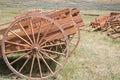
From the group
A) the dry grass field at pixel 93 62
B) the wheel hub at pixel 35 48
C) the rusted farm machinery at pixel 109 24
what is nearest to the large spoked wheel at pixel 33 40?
the wheel hub at pixel 35 48

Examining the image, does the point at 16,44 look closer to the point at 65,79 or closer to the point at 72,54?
the point at 65,79

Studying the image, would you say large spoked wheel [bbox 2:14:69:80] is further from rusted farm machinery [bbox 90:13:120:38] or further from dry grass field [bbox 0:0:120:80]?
rusted farm machinery [bbox 90:13:120:38]

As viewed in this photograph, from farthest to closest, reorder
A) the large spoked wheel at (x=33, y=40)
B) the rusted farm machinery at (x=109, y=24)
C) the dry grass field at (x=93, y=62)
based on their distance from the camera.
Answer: the rusted farm machinery at (x=109, y=24) → the dry grass field at (x=93, y=62) → the large spoked wheel at (x=33, y=40)

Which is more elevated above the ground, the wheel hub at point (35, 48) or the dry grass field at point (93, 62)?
the wheel hub at point (35, 48)

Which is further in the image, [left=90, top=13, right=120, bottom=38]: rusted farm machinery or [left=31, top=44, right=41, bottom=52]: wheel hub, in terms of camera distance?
[left=90, top=13, right=120, bottom=38]: rusted farm machinery

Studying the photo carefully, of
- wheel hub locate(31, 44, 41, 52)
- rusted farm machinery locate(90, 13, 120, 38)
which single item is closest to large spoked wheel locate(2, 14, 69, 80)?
wheel hub locate(31, 44, 41, 52)

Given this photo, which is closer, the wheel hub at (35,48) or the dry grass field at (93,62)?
the wheel hub at (35,48)

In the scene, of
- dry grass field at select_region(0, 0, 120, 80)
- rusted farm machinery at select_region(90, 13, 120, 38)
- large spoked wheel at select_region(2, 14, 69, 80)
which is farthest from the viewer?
rusted farm machinery at select_region(90, 13, 120, 38)

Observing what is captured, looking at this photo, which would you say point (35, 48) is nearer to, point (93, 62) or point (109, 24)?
point (93, 62)

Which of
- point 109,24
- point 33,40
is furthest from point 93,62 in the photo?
point 109,24

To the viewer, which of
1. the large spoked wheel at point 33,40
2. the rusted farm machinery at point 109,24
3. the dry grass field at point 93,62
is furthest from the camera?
the rusted farm machinery at point 109,24

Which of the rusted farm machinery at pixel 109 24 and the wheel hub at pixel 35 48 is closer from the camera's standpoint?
the wheel hub at pixel 35 48

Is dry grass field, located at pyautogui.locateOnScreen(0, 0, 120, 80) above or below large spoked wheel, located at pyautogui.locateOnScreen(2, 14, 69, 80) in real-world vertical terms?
below

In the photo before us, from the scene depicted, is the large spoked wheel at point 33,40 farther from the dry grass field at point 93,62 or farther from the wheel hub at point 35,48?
the dry grass field at point 93,62
